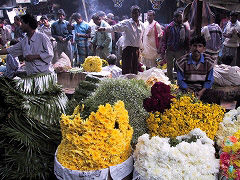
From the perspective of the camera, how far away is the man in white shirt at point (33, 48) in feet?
14.6

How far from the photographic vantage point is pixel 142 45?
293 inches

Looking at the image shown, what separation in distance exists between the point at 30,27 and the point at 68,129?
2719mm

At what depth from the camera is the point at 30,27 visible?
445 centimetres

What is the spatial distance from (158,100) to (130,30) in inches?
168

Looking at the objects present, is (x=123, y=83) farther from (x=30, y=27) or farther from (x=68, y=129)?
(x=30, y=27)

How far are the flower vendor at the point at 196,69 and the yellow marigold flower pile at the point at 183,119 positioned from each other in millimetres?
1061

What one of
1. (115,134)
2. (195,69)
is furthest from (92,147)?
(195,69)

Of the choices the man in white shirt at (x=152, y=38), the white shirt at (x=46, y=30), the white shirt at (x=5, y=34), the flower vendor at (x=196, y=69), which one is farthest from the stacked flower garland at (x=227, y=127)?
the white shirt at (x=5, y=34)

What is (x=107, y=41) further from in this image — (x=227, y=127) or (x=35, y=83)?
(x=227, y=127)

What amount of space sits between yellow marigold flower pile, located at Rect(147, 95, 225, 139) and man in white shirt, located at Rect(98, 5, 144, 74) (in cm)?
400

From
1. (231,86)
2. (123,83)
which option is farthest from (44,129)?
(231,86)

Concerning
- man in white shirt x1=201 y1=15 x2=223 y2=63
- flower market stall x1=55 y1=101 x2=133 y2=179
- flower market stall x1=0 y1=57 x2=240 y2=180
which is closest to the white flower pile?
flower market stall x1=0 y1=57 x2=240 y2=180

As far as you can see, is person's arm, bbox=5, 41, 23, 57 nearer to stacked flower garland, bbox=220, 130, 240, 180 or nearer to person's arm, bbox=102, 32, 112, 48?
stacked flower garland, bbox=220, 130, 240, 180

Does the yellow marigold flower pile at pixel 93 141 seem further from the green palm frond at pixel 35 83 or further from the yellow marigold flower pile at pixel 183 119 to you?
the green palm frond at pixel 35 83
